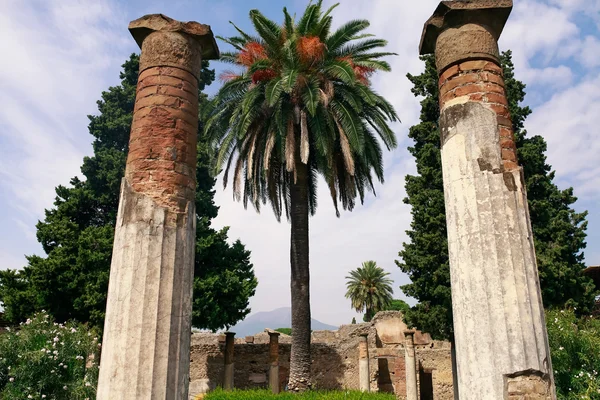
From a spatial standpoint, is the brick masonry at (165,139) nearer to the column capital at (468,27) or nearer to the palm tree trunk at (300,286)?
the column capital at (468,27)

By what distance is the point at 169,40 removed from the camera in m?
4.26

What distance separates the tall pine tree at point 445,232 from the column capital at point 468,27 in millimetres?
10762

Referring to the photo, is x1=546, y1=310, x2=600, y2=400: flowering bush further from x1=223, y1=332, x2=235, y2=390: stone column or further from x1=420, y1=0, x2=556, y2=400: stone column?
x1=223, y1=332, x2=235, y2=390: stone column

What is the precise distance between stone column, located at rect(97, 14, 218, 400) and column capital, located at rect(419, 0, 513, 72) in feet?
6.59

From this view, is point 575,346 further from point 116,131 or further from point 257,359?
point 116,131

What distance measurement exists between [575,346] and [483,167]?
7.20 m

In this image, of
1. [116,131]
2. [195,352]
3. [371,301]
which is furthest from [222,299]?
[371,301]

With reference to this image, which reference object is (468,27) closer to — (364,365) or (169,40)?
(169,40)

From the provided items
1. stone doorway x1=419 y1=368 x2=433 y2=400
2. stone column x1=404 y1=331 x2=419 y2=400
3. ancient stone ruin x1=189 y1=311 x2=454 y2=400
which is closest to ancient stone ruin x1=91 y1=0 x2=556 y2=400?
ancient stone ruin x1=189 y1=311 x2=454 y2=400

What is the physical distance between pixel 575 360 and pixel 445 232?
5855 mm

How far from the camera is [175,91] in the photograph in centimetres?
416

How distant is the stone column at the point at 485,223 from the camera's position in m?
3.28

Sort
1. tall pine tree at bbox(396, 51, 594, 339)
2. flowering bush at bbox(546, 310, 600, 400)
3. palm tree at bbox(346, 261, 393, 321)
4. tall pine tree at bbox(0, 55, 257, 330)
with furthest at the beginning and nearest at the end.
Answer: palm tree at bbox(346, 261, 393, 321)
tall pine tree at bbox(0, 55, 257, 330)
tall pine tree at bbox(396, 51, 594, 339)
flowering bush at bbox(546, 310, 600, 400)

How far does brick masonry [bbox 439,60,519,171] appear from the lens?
12.6ft
